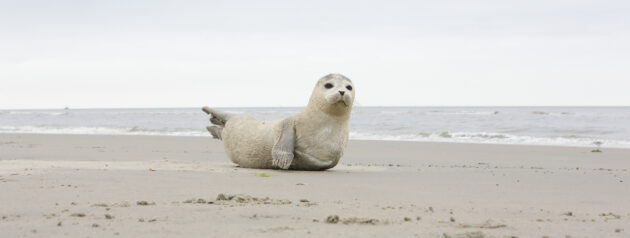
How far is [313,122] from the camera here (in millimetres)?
7785

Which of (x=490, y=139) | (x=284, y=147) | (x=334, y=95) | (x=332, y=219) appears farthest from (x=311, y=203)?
(x=490, y=139)

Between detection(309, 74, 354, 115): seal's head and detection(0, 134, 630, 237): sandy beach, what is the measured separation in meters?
0.77

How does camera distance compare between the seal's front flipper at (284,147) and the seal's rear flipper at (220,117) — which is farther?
the seal's rear flipper at (220,117)

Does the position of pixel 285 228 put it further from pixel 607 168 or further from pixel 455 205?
pixel 607 168

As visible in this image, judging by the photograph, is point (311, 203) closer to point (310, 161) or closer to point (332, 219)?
point (332, 219)

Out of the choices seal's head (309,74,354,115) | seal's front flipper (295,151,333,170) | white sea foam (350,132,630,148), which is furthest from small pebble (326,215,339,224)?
white sea foam (350,132,630,148)

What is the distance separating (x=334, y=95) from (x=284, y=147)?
2.89 feet

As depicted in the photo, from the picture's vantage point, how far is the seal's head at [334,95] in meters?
7.47

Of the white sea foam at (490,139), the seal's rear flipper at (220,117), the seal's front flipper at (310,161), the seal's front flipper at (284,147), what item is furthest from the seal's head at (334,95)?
the white sea foam at (490,139)

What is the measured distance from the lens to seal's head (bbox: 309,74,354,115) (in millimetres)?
7469

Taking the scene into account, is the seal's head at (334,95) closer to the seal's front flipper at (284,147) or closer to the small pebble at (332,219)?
the seal's front flipper at (284,147)

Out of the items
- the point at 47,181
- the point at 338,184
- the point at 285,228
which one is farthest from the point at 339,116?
the point at 285,228

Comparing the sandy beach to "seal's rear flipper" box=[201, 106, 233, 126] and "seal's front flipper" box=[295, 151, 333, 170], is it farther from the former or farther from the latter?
"seal's rear flipper" box=[201, 106, 233, 126]

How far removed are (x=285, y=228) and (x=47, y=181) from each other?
312 centimetres
